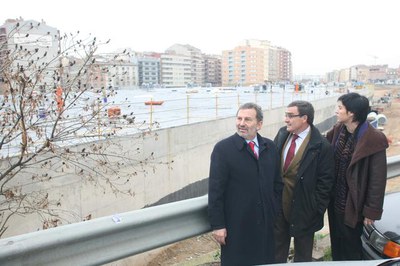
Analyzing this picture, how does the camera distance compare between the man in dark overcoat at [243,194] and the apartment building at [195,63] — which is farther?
the apartment building at [195,63]

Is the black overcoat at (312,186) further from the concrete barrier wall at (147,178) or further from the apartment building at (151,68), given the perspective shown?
the apartment building at (151,68)

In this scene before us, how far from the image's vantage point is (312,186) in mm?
3059

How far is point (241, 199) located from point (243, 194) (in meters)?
0.04

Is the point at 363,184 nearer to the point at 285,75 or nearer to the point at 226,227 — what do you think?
the point at 226,227

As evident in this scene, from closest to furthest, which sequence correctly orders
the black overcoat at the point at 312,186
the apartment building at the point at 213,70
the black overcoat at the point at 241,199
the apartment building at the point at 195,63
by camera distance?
the black overcoat at the point at 241,199, the black overcoat at the point at 312,186, the apartment building at the point at 195,63, the apartment building at the point at 213,70

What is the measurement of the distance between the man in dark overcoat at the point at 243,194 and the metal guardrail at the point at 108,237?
19 centimetres

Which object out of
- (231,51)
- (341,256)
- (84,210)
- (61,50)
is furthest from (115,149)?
(231,51)

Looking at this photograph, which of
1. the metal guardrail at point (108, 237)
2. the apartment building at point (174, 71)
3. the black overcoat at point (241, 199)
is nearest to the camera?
the metal guardrail at point (108, 237)

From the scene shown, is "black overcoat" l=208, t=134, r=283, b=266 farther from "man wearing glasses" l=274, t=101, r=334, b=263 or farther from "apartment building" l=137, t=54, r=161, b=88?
"apartment building" l=137, t=54, r=161, b=88

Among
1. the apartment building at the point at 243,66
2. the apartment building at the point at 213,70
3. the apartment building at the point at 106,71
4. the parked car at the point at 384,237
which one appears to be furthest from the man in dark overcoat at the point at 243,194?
the apartment building at the point at 213,70

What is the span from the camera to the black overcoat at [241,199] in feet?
8.59

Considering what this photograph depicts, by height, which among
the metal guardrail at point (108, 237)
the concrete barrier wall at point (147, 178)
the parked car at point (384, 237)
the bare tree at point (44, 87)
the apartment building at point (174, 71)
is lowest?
the concrete barrier wall at point (147, 178)

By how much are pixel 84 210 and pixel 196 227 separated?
270 inches

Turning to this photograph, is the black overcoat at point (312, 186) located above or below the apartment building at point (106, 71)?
below
